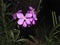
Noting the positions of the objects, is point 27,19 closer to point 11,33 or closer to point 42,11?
point 11,33

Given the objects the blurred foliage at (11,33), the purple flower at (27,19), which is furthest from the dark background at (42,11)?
the purple flower at (27,19)

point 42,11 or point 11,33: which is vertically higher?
point 42,11

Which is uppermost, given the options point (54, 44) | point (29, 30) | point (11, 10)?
point (11, 10)

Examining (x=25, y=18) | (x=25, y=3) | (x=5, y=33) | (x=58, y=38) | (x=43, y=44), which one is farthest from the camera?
(x=25, y=3)

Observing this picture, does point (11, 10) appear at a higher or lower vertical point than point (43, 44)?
higher

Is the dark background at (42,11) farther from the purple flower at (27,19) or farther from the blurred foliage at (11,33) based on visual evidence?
the purple flower at (27,19)

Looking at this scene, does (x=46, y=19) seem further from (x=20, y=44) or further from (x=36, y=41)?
(x=20, y=44)

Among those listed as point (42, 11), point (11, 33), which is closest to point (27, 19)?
point (11, 33)

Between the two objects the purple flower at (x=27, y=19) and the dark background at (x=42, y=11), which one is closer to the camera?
the purple flower at (x=27, y=19)

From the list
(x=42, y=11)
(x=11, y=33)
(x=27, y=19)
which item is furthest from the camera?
(x=42, y=11)

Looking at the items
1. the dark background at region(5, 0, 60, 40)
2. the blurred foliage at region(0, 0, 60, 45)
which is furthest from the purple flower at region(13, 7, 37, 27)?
the dark background at region(5, 0, 60, 40)

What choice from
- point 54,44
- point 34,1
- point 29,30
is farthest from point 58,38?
point 34,1
